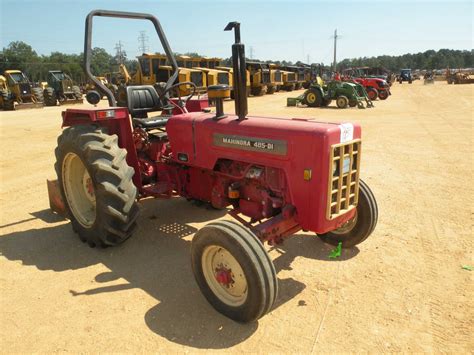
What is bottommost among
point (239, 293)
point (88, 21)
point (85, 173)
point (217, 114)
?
point (239, 293)

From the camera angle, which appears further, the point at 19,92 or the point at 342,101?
the point at 19,92

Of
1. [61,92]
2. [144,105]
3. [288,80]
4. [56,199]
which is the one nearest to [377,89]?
[288,80]

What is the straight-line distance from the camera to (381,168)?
689cm

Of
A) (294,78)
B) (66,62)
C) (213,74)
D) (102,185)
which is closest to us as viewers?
(102,185)

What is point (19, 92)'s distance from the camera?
2053 cm

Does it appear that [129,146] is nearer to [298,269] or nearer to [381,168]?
[298,269]

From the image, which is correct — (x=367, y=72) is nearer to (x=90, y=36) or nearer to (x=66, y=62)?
(x=90, y=36)

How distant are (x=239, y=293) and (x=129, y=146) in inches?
89.0

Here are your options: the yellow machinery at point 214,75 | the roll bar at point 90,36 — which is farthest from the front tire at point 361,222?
the yellow machinery at point 214,75

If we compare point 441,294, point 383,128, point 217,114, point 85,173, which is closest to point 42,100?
point 383,128

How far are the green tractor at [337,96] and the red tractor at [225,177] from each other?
1451 cm

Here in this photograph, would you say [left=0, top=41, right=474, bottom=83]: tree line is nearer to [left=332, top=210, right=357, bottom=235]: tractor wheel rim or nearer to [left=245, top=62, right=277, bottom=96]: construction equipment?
[left=245, top=62, right=277, bottom=96]: construction equipment

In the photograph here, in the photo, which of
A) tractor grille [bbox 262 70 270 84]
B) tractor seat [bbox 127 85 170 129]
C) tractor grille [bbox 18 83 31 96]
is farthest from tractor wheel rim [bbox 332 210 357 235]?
tractor grille [bbox 262 70 270 84]

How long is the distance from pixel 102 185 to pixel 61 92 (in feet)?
68.3
